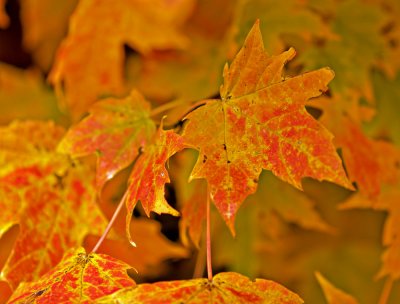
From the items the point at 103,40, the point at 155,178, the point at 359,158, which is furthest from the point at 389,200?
the point at 103,40

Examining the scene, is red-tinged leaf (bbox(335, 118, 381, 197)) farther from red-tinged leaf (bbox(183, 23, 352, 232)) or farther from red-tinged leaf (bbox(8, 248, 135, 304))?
red-tinged leaf (bbox(8, 248, 135, 304))

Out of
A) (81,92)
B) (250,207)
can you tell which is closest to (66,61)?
(81,92)

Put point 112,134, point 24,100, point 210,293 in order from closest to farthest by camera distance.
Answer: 1. point 210,293
2. point 112,134
3. point 24,100

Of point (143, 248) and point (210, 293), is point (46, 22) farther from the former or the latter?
point (210, 293)

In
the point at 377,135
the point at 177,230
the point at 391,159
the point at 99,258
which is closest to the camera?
the point at 99,258

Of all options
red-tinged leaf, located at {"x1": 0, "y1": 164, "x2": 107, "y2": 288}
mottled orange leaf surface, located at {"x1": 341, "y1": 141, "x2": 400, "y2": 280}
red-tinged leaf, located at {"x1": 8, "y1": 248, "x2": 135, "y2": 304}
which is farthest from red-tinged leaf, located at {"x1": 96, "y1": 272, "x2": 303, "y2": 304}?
mottled orange leaf surface, located at {"x1": 341, "y1": 141, "x2": 400, "y2": 280}

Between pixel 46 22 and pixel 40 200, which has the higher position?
pixel 46 22

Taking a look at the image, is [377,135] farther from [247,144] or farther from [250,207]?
[247,144]

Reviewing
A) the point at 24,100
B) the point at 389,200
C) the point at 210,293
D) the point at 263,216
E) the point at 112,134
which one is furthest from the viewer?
the point at 24,100
